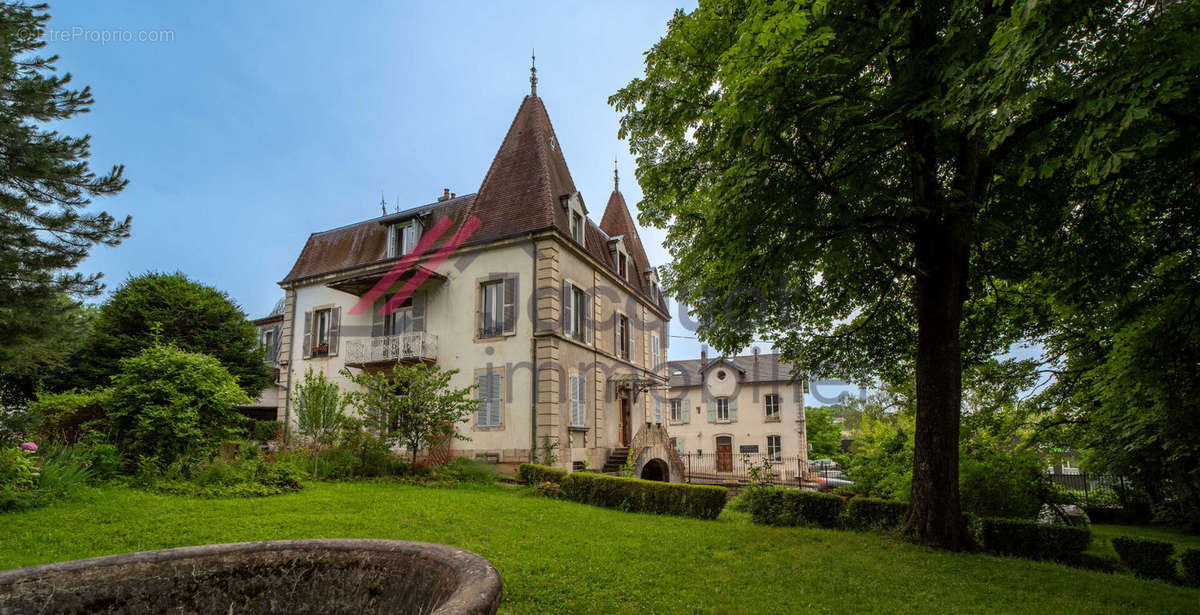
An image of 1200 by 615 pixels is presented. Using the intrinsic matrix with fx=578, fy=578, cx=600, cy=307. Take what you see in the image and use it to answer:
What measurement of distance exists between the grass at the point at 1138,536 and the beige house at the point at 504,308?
10.8 meters

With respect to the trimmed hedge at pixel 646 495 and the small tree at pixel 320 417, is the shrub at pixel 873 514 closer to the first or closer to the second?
the trimmed hedge at pixel 646 495

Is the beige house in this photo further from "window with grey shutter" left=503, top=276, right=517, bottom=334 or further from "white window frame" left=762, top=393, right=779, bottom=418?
"white window frame" left=762, top=393, right=779, bottom=418

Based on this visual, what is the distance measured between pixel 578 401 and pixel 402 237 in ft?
26.8

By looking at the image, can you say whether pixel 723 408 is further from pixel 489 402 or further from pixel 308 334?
pixel 308 334

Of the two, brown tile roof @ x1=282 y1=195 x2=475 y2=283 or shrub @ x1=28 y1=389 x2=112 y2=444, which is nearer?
shrub @ x1=28 y1=389 x2=112 y2=444

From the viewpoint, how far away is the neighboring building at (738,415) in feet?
103

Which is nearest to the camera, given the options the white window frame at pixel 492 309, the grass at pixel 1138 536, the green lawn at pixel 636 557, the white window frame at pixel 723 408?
the green lawn at pixel 636 557

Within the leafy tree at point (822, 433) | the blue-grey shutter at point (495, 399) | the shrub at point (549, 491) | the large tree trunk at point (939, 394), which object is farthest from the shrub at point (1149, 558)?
the leafy tree at point (822, 433)

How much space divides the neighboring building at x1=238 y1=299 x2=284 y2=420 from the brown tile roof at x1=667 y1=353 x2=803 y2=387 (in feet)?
61.0

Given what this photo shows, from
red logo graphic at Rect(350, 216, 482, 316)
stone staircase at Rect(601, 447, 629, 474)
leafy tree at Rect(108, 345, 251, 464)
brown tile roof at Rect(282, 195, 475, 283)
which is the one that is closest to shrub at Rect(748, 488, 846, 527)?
stone staircase at Rect(601, 447, 629, 474)

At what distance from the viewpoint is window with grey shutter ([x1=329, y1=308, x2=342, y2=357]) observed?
19203 mm

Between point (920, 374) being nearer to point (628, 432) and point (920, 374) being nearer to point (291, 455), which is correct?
point (291, 455)

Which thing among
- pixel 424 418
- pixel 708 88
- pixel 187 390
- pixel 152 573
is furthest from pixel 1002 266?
pixel 187 390

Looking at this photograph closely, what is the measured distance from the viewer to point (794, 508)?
988 cm
